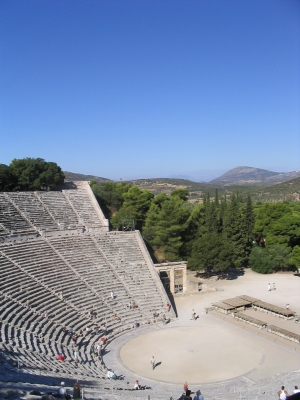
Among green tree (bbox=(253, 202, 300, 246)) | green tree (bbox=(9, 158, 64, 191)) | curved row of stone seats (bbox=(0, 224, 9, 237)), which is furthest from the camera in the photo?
green tree (bbox=(253, 202, 300, 246))

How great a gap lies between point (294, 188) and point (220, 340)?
97.8m

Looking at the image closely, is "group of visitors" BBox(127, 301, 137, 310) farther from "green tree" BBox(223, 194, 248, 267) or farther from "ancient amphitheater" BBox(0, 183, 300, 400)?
"green tree" BBox(223, 194, 248, 267)

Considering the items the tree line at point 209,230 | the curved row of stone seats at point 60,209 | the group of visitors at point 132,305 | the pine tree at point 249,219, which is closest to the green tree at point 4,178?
the curved row of stone seats at point 60,209

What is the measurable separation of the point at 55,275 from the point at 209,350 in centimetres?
1111

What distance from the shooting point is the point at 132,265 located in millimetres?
29531

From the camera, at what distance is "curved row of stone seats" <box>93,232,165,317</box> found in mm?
26672

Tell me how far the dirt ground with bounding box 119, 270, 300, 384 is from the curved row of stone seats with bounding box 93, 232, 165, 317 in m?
2.12

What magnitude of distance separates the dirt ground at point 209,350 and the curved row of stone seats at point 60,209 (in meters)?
12.1

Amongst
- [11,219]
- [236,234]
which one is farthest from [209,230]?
[11,219]

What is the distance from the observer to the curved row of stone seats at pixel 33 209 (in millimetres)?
31953

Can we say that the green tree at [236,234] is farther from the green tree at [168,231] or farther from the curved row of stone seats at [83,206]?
the curved row of stone seats at [83,206]

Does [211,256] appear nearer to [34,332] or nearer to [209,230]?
[209,230]

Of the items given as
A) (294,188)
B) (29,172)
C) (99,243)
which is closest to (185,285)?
(99,243)

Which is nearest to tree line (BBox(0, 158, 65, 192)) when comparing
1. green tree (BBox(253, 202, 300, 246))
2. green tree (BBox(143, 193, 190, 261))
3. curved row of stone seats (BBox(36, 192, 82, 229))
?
curved row of stone seats (BBox(36, 192, 82, 229))
